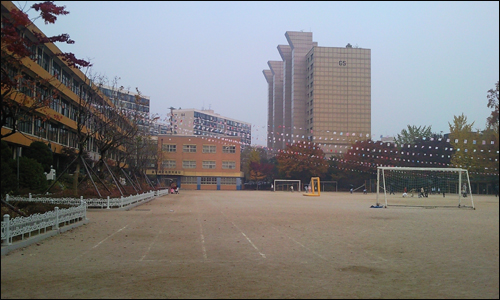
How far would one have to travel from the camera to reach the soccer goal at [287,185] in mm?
67750

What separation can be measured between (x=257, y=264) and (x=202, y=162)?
218 ft

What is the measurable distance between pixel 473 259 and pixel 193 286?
5.59 meters

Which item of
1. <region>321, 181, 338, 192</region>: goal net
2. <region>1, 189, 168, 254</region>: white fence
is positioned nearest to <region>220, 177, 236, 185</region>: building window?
<region>321, 181, 338, 192</region>: goal net

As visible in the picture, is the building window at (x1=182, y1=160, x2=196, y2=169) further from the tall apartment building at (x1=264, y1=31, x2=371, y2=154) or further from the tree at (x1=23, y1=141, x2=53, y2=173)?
the tree at (x1=23, y1=141, x2=53, y2=173)

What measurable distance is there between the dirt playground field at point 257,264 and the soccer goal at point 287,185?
55.0m

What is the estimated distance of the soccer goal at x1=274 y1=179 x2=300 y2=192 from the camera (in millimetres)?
67750

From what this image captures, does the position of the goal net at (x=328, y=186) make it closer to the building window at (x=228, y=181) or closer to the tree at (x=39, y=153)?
the building window at (x=228, y=181)

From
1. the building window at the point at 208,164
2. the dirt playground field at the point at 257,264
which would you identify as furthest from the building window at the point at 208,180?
the dirt playground field at the point at 257,264

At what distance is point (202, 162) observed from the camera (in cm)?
7338

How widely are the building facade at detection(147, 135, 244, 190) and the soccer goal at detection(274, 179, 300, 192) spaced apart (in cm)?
754

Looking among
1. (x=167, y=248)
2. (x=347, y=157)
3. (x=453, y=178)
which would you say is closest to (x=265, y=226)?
(x=167, y=248)

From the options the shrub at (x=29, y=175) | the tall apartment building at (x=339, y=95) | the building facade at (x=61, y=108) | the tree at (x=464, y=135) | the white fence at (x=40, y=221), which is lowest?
the white fence at (x=40, y=221)

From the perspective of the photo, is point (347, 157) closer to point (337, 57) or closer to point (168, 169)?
point (337, 57)

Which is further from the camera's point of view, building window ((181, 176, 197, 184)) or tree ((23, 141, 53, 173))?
building window ((181, 176, 197, 184))
